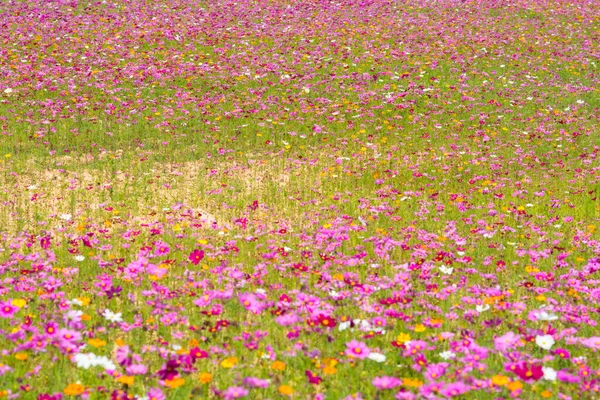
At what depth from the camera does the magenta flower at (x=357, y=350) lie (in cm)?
447

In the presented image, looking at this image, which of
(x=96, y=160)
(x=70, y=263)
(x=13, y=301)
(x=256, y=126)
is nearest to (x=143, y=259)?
(x=70, y=263)

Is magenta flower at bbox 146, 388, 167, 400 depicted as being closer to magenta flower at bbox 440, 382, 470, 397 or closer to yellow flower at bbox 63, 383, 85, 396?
yellow flower at bbox 63, 383, 85, 396

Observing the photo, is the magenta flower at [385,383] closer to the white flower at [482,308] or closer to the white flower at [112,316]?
the white flower at [482,308]

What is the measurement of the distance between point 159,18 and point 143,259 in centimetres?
2017

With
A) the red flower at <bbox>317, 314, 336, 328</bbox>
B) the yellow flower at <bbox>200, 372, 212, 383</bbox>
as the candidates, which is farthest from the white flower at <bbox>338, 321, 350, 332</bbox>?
the yellow flower at <bbox>200, 372, 212, 383</bbox>

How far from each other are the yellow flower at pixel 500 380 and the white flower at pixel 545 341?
0.78 meters

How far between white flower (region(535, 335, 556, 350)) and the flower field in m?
0.03

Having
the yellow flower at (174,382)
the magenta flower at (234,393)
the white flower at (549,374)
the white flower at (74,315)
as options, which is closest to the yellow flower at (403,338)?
the white flower at (549,374)

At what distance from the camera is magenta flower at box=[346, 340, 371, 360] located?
4469 millimetres

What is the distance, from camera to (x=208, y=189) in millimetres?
10961

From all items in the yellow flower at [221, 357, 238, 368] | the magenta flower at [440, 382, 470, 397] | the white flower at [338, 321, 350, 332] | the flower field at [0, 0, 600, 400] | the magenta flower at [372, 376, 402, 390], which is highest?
the magenta flower at [372, 376, 402, 390]

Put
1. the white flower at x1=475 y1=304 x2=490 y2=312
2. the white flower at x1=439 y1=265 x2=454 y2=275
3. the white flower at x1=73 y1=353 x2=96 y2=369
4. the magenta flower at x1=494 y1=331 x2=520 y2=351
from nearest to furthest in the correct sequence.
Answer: the white flower at x1=73 y1=353 x2=96 y2=369 < the magenta flower at x1=494 y1=331 x2=520 y2=351 < the white flower at x1=475 y1=304 x2=490 y2=312 < the white flower at x1=439 y1=265 x2=454 y2=275

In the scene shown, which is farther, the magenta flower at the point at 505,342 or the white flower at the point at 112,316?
the white flower at the point at 112,316

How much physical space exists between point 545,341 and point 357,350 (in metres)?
1.66
